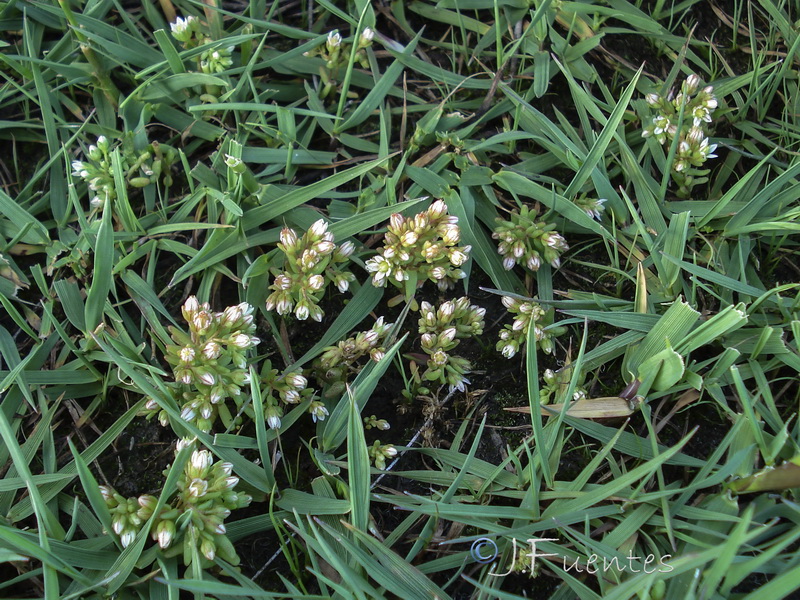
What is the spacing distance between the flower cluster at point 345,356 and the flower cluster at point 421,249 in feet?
0.71

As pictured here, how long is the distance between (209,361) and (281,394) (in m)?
0.29

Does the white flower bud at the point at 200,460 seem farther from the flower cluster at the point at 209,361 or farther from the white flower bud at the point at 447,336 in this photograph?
the white flower bud at the point at 447,336

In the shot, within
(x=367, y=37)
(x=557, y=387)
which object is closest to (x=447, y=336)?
(x=557, y=387)

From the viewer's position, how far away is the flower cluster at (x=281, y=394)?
89.3 inches

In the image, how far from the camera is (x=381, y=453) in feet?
7.43

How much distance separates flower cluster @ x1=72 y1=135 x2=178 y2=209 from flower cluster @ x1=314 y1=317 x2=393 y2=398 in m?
1.13

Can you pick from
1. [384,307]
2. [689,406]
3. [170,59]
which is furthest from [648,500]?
[170,59]

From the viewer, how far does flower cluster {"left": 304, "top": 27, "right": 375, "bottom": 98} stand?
285 cm

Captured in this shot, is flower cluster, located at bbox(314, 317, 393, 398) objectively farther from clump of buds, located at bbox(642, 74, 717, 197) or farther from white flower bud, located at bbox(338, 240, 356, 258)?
clump of buds, located at bbox(642, 74, 717, 197)

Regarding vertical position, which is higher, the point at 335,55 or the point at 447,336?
the point at 335,55

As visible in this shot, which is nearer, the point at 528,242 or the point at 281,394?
the point at 281,394

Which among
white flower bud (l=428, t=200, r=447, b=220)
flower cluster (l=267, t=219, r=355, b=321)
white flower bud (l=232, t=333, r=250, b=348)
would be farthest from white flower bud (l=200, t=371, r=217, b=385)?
white flower bud (l=428, t=200, r=447, b=220)
